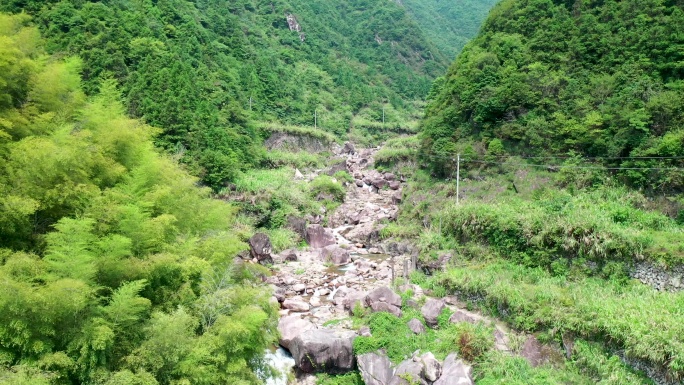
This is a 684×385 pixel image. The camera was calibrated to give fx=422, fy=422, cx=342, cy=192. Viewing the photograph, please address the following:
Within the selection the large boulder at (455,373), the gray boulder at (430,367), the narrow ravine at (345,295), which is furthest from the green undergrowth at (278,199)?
the large boulder at (455,373)

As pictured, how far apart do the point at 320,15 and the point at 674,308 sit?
84.6 metres

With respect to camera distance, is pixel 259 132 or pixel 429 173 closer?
pixel 429 173

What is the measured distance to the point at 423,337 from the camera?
14.2m

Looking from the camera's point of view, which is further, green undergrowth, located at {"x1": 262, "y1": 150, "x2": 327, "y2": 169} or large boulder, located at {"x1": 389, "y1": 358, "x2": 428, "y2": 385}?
green undergrowth, located at {"x1": 262, "y1": 150, "x2": 327, "y2": 169}

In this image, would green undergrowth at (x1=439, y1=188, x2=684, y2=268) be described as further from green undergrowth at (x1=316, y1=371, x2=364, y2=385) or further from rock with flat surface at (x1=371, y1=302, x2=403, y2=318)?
green undergrowth at (x1=316, y1=371, x2=364, y2=385)

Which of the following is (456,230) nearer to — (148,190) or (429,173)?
(429,173)

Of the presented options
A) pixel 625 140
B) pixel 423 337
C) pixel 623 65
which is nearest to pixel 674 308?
pixel 423 337

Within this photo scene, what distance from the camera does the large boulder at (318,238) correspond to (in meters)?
26.3

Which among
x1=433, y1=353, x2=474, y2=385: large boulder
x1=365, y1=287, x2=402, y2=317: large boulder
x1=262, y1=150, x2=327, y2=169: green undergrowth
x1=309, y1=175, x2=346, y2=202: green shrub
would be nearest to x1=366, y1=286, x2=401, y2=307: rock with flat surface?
x1=365, y1=287, x2=402, y2=317: large boulder

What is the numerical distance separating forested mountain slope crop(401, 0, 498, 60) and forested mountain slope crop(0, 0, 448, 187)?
19239mm

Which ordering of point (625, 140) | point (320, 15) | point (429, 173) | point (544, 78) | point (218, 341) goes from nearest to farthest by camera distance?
1. point (218, 341)
2. point (625, 140)
3. point (544, 78)
4. point (429, 173)
5. point (320, 15)

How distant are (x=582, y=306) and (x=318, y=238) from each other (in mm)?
16310

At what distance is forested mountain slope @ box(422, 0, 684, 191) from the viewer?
1819 cm

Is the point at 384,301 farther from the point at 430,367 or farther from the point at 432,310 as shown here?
the point at 430,367
